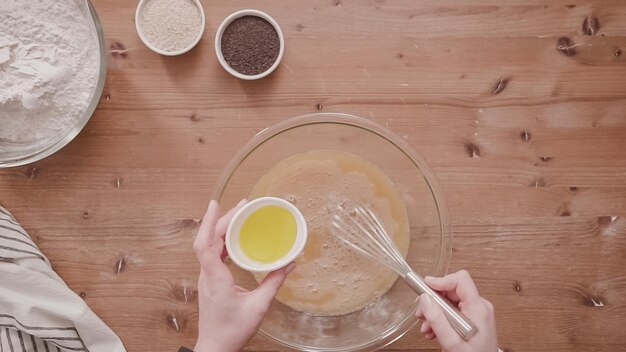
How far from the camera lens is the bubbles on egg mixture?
114 cm

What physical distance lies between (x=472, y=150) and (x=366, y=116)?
247 mm

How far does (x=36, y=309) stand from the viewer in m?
1.12

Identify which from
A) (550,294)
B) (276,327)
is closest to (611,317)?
(550,294)

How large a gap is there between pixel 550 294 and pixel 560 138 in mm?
348

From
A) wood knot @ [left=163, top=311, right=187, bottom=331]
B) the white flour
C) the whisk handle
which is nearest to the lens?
the whisk handle

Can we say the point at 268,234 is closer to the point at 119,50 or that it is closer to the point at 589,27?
the point at 119,50

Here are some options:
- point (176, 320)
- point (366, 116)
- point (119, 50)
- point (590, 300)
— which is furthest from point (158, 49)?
point (590, 300)

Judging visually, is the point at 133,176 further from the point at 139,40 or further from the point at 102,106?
the point at 139,40

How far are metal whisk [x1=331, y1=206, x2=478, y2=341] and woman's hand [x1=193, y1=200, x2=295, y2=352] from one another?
21 cm

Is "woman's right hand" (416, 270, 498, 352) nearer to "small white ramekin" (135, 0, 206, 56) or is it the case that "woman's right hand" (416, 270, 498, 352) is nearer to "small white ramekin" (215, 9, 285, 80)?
"small white ramekin" (215, 9, 285, 80)

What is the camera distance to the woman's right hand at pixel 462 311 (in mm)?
887

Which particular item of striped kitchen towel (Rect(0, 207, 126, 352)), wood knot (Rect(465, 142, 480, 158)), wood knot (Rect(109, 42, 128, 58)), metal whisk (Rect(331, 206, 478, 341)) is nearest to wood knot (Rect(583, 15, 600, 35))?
wood knot (Rect(465, 142, 480, 158))

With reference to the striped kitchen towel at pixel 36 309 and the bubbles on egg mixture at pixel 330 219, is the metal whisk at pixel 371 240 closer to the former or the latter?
the bubbles on egg mixture at pixel 330 219

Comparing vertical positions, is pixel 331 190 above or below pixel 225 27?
below
